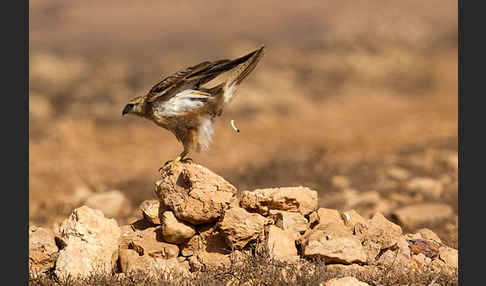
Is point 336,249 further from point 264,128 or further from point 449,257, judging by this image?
point 264,128

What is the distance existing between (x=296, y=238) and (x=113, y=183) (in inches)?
406

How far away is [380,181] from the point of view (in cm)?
1625

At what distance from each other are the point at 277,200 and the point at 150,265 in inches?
61.7

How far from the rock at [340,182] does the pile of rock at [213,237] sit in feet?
26.6

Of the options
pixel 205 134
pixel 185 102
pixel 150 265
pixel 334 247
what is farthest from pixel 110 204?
pixel 334 247

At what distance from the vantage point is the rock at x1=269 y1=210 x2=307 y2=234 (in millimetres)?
7468

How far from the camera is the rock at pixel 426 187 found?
15.1 metres

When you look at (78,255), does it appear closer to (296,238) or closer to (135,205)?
(296,238)

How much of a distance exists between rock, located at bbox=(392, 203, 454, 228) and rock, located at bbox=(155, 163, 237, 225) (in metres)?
5.47

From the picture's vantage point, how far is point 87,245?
7.12 m

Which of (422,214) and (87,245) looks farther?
(422,214)

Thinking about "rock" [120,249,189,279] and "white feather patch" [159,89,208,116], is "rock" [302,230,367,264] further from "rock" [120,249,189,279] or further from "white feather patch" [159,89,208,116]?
"white feather patch" [159,89,208,116]

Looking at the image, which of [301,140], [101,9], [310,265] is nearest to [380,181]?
[301,140]

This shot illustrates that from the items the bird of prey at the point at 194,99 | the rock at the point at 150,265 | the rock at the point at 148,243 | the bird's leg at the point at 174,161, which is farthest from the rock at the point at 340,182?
the rock at the point at 150,265
